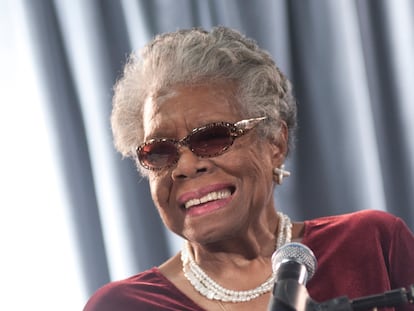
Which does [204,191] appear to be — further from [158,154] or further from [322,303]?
[322,303]

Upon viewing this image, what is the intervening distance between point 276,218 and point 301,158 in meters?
0.37

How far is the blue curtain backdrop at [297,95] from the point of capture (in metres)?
1.83

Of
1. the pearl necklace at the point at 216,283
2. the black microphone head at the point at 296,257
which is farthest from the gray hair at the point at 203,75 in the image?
the black microphone head at the point at 296,257

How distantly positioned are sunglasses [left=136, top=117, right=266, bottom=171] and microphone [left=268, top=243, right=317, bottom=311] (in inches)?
18.6

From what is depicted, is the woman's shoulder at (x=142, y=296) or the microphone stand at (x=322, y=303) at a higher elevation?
the microphone stand at (x=322, y=303)

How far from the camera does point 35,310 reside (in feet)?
5.86

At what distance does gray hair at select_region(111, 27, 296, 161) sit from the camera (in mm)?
1501

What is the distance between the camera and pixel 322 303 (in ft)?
2.77

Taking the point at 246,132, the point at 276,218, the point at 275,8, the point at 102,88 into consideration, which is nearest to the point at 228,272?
the point at 276,218

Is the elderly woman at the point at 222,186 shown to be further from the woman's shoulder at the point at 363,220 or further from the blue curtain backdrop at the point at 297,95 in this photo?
the blue curtain backdrop at the point at 297,95

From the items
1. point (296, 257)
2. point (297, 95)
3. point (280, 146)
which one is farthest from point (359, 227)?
point (296, 257)

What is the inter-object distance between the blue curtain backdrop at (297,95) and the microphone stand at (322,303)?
40.9 inches

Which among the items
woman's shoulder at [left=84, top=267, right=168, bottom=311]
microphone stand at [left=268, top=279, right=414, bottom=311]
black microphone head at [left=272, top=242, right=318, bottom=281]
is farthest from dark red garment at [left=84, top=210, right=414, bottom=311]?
microphone stand at [left=268, top=279, right=414, bottom=311]

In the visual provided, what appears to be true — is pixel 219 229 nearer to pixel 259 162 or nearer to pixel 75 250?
pixel 259 162
